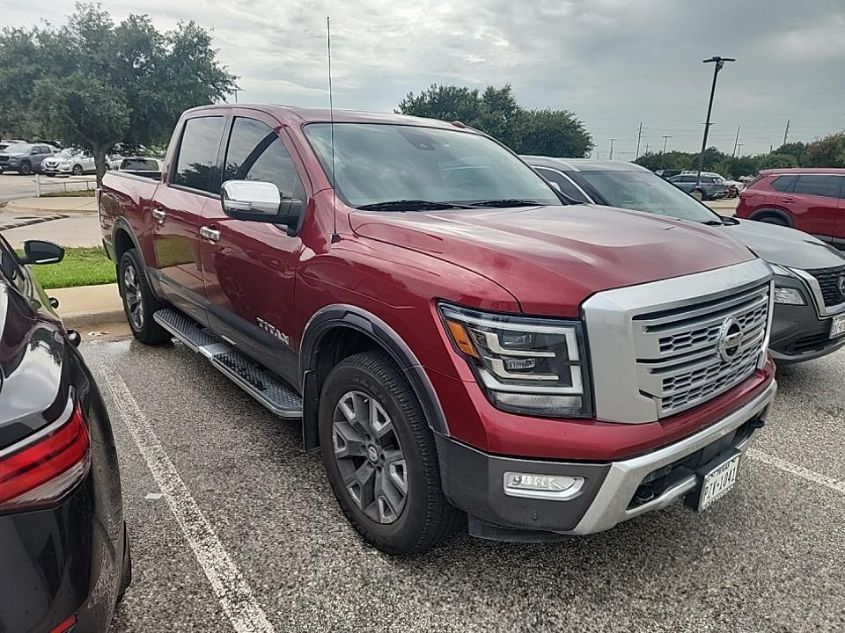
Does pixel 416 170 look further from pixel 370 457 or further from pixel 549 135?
pixel 549 135

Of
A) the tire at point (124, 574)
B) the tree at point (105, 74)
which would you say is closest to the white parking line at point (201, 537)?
the tire at point (124, 574)

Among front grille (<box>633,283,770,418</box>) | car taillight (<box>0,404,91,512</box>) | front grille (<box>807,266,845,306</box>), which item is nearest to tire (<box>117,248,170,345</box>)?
car taillight (<box>0,404,91,512</box>)

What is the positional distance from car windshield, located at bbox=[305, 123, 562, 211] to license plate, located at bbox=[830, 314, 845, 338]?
2542mm

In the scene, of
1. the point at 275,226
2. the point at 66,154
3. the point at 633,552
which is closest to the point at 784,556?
the point at 633,552

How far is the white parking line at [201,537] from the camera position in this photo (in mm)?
2184

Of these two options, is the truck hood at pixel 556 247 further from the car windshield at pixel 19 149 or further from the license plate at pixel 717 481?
the car windshield at pixel 19 149

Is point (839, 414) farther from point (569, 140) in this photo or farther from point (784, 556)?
point (569, 140)

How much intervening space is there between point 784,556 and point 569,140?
5972 cm

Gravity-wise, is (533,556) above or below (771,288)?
below

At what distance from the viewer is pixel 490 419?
192 cm

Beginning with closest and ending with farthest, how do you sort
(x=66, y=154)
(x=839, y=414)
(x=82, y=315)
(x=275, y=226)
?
(x=275, y=226)
(x=839, y=414)
(x=82, y=315)
(x=66, y=154)

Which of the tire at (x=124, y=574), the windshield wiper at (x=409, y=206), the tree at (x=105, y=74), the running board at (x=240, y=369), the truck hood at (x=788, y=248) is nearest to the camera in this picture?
the tire at (x=124, y=574)

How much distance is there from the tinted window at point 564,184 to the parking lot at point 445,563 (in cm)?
292

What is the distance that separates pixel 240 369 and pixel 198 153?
1.67 m
